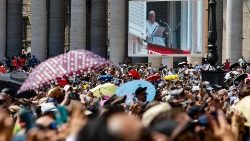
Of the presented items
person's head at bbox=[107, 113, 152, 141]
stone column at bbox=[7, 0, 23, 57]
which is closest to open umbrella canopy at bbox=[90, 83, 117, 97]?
person's head at bbox=[107, 113, 152, 141]

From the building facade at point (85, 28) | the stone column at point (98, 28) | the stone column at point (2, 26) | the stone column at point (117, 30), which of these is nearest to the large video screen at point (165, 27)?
the building facade at point (85, 28)

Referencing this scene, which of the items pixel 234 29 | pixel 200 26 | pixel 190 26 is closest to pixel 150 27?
pixel 190 26

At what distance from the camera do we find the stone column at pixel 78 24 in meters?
70.8

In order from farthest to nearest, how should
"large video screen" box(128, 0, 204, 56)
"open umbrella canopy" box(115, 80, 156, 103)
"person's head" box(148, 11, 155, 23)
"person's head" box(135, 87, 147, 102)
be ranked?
"person's head" box(148, 11, 155, 23) → "large video screen" box(128, 0, 204, 56) → "open umbrella canopy" box(115, 80, 156, 103) → "person's head" box(135, 87, 147, 102)

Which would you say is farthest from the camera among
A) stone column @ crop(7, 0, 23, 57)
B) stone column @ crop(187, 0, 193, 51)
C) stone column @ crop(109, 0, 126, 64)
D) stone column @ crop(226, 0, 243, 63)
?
stone column @ crop(7, 0, 23, 57)

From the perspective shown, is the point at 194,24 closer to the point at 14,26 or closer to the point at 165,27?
the point at 165,27

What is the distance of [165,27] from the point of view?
6538 centimetres

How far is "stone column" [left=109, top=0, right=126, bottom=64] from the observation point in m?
69.5

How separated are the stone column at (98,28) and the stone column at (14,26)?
21.6 ft

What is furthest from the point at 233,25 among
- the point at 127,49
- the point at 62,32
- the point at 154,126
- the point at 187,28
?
the point at 154,126

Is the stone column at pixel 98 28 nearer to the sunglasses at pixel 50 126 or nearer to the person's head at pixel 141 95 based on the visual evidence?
the person's head at pixel 141 95

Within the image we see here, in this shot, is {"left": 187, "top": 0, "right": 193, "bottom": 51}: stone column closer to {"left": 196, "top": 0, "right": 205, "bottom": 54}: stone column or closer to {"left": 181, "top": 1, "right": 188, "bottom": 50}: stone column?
{"left": 181, "top": 1, "right": 188, "bottom": 50}: stone column

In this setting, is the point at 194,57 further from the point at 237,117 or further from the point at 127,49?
the point at 237,117

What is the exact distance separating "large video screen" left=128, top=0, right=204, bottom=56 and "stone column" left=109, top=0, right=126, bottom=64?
125 inches
